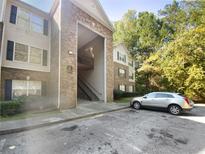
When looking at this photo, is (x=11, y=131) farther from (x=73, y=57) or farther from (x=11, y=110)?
(x=73, y=57)

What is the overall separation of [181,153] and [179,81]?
17.4m

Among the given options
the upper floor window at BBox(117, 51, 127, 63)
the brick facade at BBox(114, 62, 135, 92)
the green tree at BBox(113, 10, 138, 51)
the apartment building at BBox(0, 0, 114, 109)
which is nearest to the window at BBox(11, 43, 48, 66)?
the apartment building at BBox(0, 0, 114, 109)

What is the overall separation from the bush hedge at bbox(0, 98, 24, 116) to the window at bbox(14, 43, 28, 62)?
366 cm

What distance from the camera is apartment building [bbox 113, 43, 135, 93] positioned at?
72.2 ft

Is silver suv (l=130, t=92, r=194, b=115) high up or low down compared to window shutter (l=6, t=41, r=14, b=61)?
down

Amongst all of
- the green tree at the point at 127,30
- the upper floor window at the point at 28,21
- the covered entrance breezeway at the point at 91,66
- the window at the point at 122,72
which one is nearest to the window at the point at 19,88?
the upper floor window at the point at 28,21

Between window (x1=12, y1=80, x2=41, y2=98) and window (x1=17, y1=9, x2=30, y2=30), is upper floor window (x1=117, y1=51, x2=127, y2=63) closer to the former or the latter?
window (x1=12, y1=80, x2=41, y2=98)

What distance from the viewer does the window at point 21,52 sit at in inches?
417

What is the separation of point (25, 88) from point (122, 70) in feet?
52.4

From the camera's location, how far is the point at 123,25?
36844mm

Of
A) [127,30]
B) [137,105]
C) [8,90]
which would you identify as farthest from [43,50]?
[127,30]

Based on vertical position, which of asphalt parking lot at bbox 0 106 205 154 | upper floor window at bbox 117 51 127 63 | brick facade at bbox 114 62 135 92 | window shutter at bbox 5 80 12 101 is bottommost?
asphalt parking lot at bbox 0 106 205 154

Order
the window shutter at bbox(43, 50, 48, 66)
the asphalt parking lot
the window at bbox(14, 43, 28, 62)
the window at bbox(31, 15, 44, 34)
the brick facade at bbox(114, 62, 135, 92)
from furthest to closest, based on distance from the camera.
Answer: the brick facade at bbox(114, 62, 135, 92), the window shutter at bbox(43, 50, 48, 66), the window at bbox(31, 15, 44, 34), the window at bbox(14, 43, 28, 62), the asphalt parking lot

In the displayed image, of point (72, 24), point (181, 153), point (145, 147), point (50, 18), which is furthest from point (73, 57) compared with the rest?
point (181, 153)
